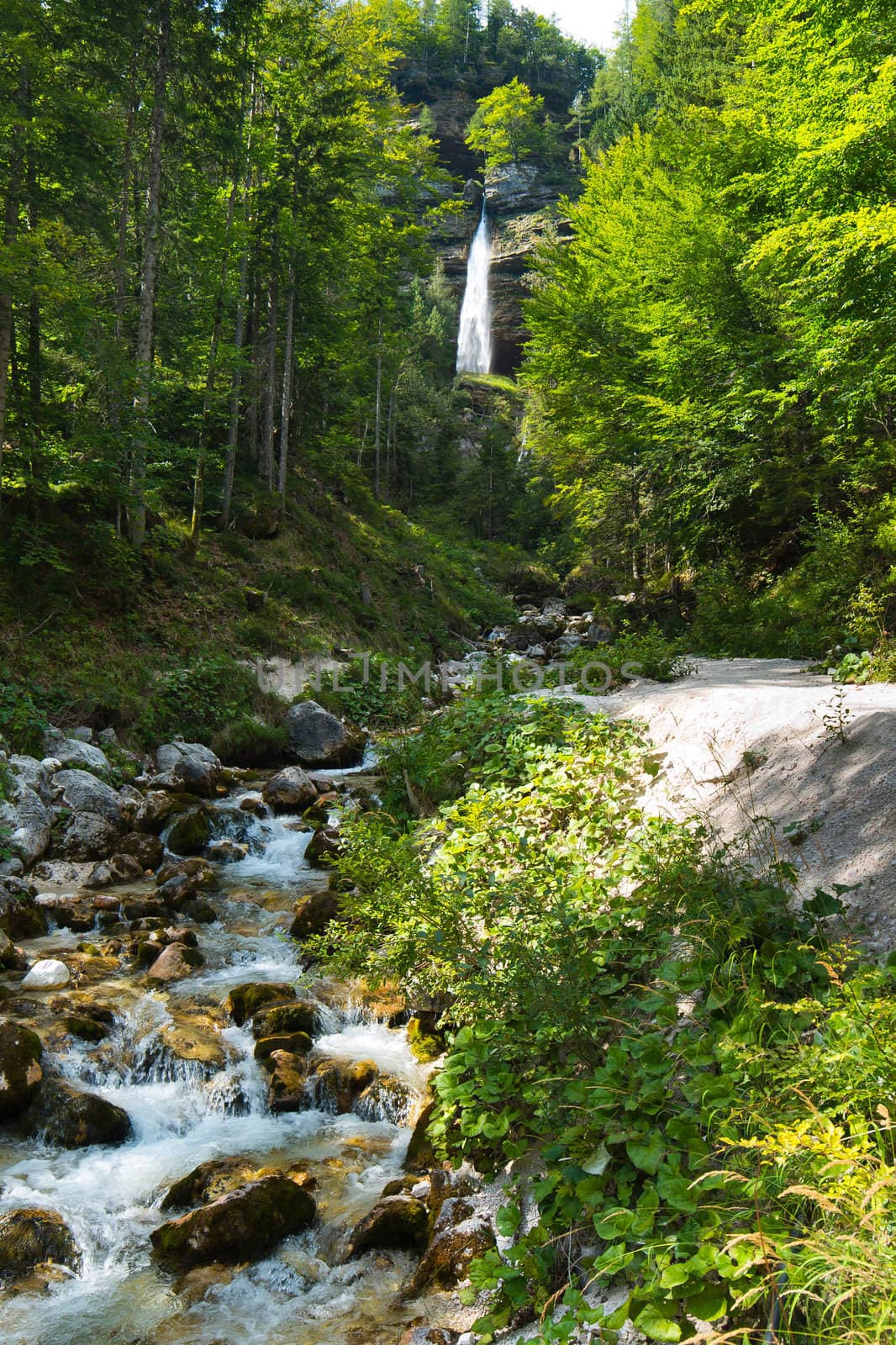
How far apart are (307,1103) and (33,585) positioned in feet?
35.0

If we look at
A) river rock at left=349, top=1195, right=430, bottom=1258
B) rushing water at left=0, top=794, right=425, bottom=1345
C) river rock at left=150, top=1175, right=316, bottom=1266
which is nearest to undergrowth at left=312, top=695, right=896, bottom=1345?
river rock at left=349, top=1195, right=430, bottom=1258

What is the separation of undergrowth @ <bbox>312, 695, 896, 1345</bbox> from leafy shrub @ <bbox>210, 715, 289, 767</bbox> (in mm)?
8634

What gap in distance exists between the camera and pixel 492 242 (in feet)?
204

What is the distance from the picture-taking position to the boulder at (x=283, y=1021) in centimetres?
612

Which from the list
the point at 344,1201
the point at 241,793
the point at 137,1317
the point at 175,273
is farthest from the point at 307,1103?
the point at 175,273

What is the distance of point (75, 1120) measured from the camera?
5.12 meters

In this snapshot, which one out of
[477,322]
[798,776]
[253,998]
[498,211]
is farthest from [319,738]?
[498,211]

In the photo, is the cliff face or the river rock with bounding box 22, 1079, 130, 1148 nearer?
the river rock with bounding box 22, 1079, 130, 1148

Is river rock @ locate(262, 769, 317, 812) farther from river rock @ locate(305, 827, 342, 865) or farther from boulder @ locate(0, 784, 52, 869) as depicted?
boulder @ locate(0, 784, 52, 869)

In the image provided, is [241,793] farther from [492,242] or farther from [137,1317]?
[492,242]

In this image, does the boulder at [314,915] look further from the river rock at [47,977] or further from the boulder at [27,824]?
the boulder at [27,824]

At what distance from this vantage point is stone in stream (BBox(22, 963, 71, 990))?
6594 millimetres

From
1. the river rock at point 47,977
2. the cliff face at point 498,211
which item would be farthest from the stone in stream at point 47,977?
the cliff face at point 498,211

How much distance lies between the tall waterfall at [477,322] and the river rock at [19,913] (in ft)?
181
